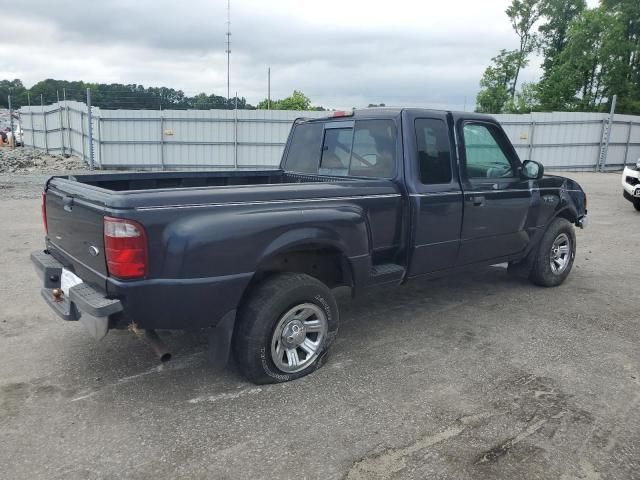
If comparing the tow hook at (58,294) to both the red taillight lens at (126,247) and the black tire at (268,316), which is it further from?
the black tire at (268,316)

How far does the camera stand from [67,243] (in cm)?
350

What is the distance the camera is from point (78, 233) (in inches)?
129

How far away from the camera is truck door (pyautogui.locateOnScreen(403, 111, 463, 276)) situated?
4117 millimetres

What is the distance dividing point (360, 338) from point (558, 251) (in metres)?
2.91

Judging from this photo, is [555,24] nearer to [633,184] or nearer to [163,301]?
[633,184]

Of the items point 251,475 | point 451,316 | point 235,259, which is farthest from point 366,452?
point 451,316

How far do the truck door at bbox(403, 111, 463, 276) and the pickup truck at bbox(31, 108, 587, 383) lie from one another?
0.04 ft

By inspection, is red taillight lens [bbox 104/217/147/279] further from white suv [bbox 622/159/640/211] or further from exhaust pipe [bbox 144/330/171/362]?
white suv [bbox 622/159/640/211]

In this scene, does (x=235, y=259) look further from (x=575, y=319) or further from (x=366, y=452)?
(x=575, y=319)

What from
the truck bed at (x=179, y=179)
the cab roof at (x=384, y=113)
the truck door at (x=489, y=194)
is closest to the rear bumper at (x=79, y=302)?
the truck bed at (x=179, y=179)

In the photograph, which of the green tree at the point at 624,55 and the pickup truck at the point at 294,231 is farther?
the green tree at the point at 624,55

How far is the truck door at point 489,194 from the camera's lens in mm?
4543

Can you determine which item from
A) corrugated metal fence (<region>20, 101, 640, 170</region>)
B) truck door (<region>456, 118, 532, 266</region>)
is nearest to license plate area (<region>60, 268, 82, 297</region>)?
truck door (<region>456, 118, 532, 266</region>)

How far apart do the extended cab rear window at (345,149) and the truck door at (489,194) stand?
2.46 ft
